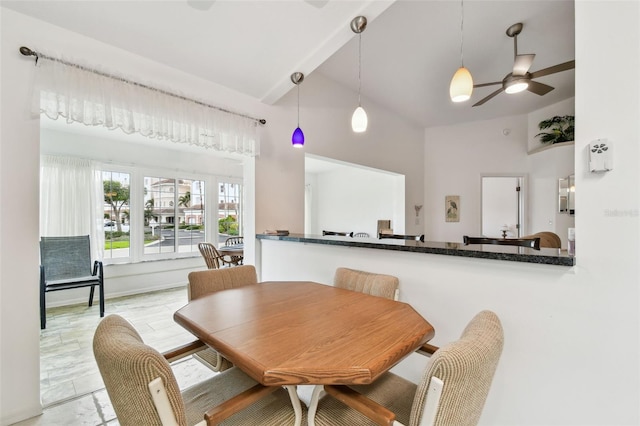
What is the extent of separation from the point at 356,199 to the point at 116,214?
15.2 ft

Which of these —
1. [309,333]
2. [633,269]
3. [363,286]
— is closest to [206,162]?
[363,286]

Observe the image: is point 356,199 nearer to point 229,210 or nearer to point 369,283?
point 229,210

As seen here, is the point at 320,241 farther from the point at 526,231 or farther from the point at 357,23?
the point at 526,231

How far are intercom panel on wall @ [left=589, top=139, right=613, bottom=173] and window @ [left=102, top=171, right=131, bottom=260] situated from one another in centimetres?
546

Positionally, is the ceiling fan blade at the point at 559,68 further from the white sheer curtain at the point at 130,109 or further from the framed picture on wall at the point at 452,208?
the framed picture on wall at the point at 452,208

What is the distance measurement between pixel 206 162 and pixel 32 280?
383 centimetres

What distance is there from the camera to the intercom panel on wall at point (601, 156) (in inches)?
43.4

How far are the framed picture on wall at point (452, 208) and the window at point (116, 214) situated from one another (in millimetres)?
5803

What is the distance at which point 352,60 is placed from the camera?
320 centimetres

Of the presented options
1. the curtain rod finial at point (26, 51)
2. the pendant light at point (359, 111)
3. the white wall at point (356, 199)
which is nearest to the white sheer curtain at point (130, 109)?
the curtain rod finial at point (26, 51)

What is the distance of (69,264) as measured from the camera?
3.38 metres

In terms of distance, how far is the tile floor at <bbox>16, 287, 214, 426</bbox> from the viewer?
1678 mm

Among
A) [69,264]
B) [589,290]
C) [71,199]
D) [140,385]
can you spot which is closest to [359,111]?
[589,290]

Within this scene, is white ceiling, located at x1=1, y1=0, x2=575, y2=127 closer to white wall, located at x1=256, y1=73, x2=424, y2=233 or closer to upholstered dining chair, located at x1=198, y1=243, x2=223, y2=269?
white wall, located at x1=256, y1=73, x2=424, y2=233
